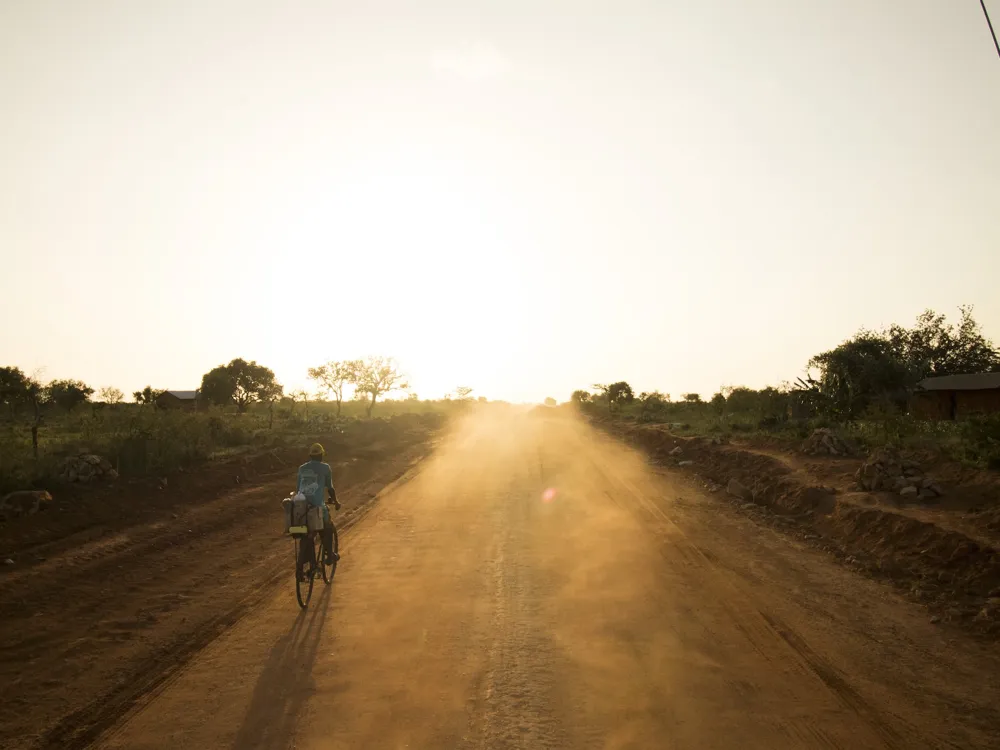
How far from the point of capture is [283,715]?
18.2ft

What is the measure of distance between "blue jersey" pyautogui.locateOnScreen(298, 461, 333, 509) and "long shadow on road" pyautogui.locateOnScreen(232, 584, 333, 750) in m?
1.74

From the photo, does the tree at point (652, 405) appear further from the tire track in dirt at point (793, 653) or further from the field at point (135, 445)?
the tire track in dirt at point (793, 653)

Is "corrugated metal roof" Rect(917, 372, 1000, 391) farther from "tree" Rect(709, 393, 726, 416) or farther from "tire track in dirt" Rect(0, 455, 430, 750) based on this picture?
"tire track in dirt" Rect(0, 455, 430, 750)

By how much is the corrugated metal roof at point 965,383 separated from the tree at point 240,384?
5132 cm

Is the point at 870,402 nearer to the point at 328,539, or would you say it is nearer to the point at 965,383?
the point at 965,383

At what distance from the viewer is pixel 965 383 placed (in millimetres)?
38875

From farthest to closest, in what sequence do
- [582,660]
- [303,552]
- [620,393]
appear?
[620,393] → [303,552] → [582,660]

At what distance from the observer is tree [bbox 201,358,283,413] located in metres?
61.8

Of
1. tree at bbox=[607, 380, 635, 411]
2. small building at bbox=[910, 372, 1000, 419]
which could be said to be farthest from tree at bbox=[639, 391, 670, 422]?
small building at bbox=[910, 372, 1000, 419]

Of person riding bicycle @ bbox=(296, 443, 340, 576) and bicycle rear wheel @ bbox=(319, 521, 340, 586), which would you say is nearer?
person riding bicycle @ bbox=(296, 443, 340, 576)

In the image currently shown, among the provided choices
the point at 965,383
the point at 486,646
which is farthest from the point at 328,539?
the point at 965,383

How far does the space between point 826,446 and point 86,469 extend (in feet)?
64.7

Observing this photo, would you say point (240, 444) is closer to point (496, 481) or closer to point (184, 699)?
point (496, 481)

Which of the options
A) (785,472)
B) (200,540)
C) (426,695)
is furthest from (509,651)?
(785,472)
